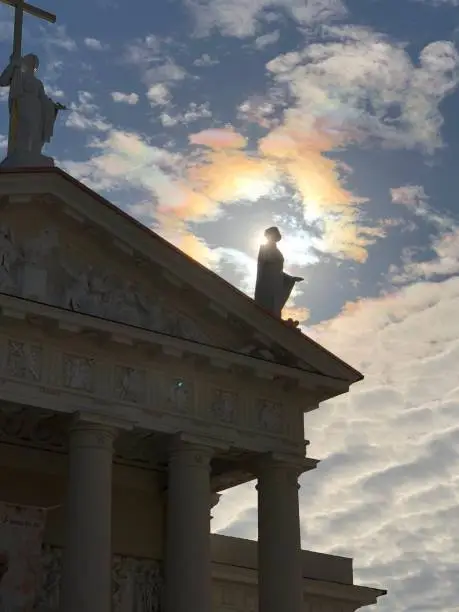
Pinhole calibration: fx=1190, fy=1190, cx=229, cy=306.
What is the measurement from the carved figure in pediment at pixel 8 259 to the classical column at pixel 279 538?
17.8 feet

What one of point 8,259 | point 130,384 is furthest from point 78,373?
point 8,259

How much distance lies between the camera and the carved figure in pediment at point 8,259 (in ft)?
60.4

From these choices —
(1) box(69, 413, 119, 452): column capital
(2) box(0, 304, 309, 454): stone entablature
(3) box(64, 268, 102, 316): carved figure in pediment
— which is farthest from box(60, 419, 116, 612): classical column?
(3) box(64, 268, 102, 316): carved figure in pediment

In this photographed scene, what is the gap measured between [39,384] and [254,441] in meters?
4.11

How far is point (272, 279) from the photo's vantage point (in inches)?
870

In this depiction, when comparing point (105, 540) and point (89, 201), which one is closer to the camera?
point (105, 540)

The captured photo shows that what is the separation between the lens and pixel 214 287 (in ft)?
66.2

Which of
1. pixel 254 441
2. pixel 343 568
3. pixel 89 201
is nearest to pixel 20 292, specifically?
pixel 89 201

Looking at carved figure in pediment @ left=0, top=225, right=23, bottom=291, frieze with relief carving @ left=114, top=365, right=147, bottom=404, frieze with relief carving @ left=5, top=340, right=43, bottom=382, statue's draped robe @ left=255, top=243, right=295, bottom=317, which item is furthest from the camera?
statue's draped robe @ left=255, top=243, right=295, bottom=317

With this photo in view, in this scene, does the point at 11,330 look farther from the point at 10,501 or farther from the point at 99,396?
the point at 10,501

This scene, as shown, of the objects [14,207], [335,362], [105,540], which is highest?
[14,207]

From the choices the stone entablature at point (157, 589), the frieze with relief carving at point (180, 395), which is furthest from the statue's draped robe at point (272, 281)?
the stone entablature at point (157, 589)

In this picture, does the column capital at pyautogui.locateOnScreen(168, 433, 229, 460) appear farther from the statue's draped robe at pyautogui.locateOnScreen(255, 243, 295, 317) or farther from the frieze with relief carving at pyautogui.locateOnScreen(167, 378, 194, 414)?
the statue's draped robe at pyautogui.locateOnScreen(255, 243, 295, 317)

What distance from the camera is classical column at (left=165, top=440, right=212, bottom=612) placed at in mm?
18828
